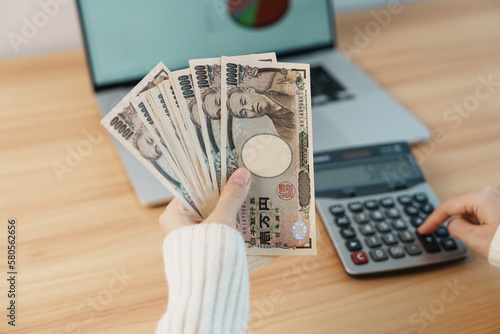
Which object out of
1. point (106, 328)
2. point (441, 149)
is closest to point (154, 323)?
point (106, 328)

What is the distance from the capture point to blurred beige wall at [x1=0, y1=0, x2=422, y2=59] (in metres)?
1.11

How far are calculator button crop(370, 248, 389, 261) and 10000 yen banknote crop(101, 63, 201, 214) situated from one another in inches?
8.7

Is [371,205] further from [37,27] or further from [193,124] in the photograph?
[37,27]

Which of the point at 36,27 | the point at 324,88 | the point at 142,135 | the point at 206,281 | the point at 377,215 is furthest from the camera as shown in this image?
the point at 36,27

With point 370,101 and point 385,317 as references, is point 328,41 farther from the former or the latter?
point 385,317

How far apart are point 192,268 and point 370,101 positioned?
0.57 m

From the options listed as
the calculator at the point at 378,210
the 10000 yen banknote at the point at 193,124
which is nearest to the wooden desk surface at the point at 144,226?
the calculator at the point at 378,210

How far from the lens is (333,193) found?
75 centimetres

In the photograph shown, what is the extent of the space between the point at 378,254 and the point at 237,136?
0.22 metres

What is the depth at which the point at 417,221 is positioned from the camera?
2.32 ft

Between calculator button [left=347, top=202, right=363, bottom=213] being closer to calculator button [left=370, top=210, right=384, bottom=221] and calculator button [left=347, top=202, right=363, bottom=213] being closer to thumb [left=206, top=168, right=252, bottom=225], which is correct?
calculator button [left=370, top=210, right=384, bottom=221]

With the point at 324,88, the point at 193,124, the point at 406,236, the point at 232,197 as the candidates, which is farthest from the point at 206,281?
the point at 324,88

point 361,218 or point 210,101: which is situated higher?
point 210,101

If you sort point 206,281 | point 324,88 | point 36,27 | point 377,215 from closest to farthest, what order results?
1. point 206,281
2. point 377,215
3. point 324,88
4. point 36,27
